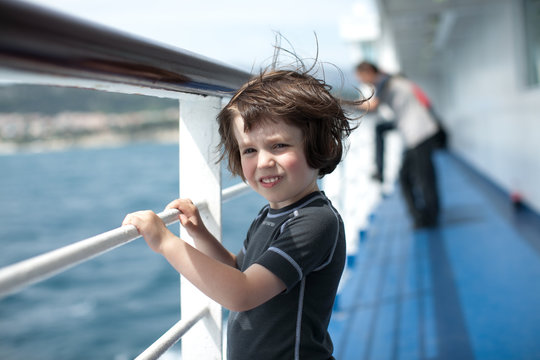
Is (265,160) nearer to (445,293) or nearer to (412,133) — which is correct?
(445,293)

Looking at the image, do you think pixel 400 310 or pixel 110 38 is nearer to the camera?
pixel 110 38

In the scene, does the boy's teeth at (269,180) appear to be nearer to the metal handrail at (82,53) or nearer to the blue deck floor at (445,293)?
Answer: the metal handrail at (82,53)

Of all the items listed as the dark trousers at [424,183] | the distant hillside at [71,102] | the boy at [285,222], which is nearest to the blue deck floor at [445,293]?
the dark trousers at [424,183]

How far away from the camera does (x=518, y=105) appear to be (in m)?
3.59

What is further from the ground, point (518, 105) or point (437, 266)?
point (518, 105)

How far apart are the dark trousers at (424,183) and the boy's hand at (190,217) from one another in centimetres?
257

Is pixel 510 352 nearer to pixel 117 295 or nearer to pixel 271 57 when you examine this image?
pixel 271 57

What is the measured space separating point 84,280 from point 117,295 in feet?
8.38

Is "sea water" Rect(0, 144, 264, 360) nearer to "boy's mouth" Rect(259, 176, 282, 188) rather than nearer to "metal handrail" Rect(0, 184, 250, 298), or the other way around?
"boy's mouth" Rect(259, 176, 282, 188)

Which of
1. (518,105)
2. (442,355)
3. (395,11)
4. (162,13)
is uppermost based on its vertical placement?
(162,13)

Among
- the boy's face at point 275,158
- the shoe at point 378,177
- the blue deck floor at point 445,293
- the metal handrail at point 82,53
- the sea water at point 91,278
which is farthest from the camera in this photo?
the sea water at point 91,278

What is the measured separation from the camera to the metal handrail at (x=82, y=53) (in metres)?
0.34

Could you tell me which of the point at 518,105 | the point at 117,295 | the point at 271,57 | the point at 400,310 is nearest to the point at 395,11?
the point at 518,105

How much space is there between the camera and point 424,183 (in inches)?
123
